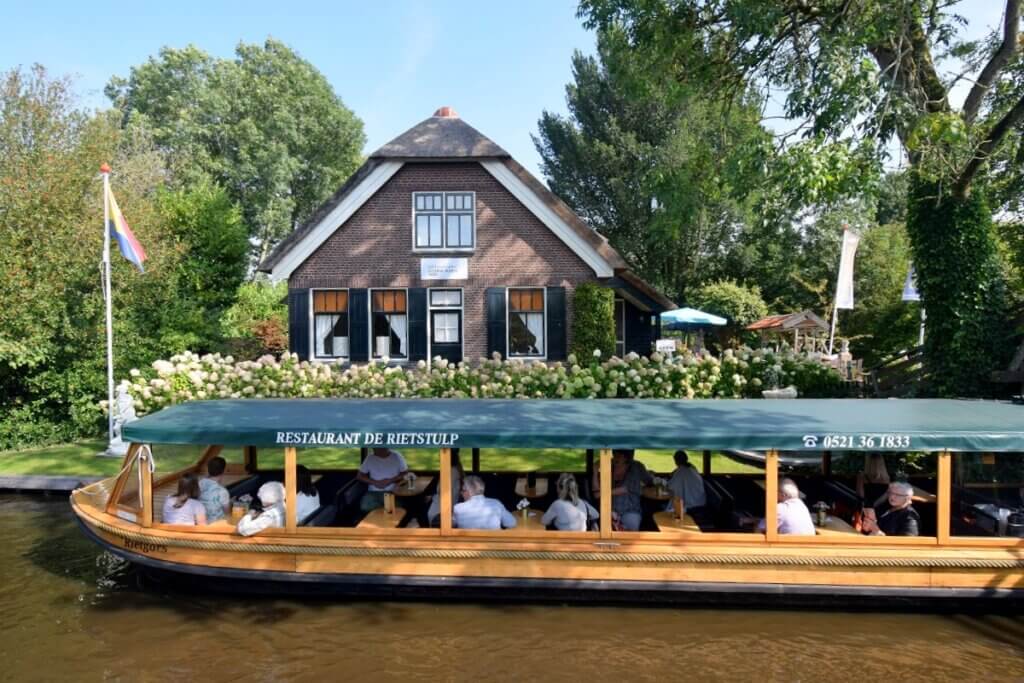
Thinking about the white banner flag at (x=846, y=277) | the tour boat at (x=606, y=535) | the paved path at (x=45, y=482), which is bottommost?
the paved path at (x=45, y=482)

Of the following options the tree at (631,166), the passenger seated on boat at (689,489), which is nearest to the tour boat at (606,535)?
the passenger seated on boat at (689,489)

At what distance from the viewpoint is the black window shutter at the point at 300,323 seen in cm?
1920

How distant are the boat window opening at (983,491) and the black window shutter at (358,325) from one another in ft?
47.1

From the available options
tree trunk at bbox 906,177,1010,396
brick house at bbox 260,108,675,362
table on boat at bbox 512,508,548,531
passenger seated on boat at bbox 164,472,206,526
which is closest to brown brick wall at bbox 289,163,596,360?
brick house at bbox 260,108,675,362

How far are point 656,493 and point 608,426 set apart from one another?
1789 millimetres

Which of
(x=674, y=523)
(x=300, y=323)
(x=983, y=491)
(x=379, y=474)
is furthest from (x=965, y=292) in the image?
(x=300, y=323)

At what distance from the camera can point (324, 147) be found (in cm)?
4481

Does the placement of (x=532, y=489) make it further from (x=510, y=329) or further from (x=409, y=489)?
(x=510, y=329)

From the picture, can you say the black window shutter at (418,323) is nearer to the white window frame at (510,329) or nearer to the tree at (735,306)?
the white window frame at (510,329)

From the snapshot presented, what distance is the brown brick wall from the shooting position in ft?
62.7

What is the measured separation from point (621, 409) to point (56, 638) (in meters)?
6.33

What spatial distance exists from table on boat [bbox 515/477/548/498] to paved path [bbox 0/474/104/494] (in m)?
8.32

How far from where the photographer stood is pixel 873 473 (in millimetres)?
8516

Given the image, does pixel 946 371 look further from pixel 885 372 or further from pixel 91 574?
pixel 91 574
